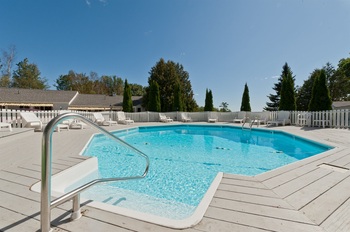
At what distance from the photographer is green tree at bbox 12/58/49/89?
120 feet

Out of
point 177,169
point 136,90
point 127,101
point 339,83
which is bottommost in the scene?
point 177,169

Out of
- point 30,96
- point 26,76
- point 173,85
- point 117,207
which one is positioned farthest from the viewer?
point 26,76

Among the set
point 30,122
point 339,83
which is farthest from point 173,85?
point 339,83

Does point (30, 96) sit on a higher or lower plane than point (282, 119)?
higher

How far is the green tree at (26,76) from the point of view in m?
36.7

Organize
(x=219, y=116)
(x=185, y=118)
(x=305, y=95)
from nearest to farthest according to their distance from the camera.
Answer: (x=185, y=118) → (x=219, y=116) → (x=305, y=95)

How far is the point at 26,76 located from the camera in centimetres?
3772

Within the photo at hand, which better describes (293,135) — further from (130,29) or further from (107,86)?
(107,86)

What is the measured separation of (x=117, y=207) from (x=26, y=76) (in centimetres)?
4822

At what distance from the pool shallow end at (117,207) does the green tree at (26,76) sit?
44.9 meters

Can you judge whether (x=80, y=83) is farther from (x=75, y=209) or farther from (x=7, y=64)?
(x=75, y=209)

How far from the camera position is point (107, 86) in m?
50.7

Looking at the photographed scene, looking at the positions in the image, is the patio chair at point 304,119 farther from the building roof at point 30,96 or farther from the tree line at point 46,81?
the tree line at point 46,81

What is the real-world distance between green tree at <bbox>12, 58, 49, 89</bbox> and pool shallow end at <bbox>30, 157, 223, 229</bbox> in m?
44.9
